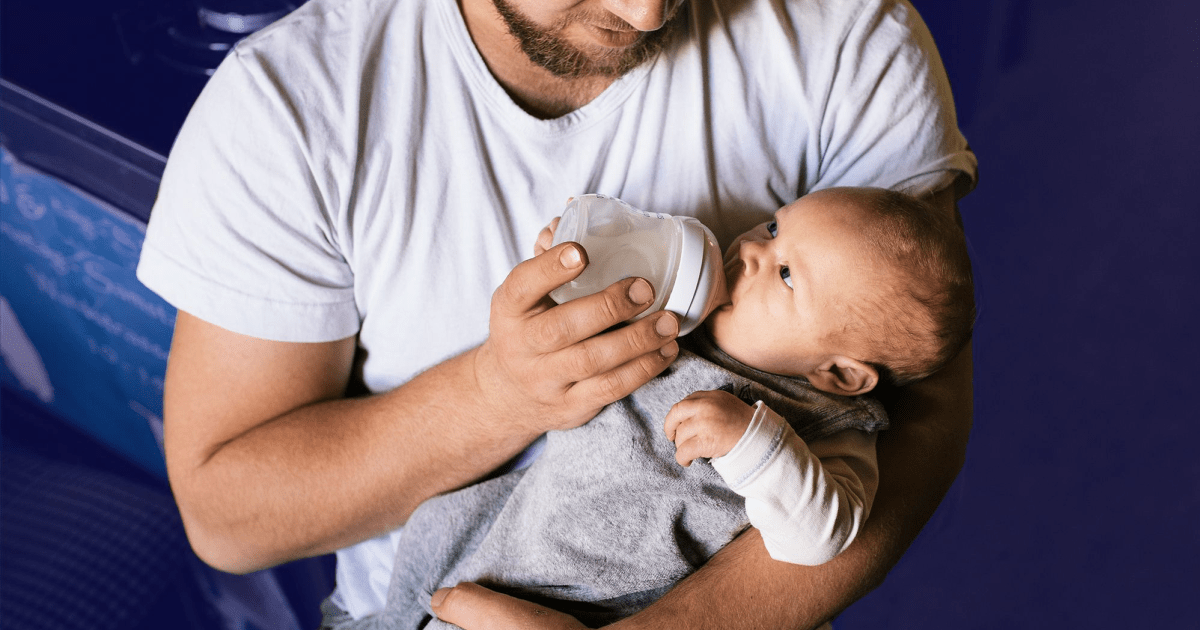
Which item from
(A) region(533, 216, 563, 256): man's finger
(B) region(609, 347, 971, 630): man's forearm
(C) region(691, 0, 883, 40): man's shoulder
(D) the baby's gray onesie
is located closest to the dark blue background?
(B) region(609, 347, 971, 630): man's forearm

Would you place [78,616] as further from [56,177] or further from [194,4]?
[194,4]

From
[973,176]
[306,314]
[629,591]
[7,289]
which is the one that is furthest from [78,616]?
[973,176]

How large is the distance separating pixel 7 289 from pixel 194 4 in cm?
73

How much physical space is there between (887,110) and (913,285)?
34 cm

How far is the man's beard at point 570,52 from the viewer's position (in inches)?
46.3

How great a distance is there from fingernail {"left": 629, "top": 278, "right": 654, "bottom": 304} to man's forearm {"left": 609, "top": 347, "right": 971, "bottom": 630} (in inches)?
15.2

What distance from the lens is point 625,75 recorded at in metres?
1.24

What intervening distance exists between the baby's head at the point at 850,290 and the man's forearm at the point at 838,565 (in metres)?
0.17

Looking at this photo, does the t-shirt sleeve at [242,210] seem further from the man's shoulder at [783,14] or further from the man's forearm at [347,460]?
the man's shoulder at [783,14]

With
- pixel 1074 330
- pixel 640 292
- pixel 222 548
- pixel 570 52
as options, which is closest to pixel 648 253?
pixel 640 292

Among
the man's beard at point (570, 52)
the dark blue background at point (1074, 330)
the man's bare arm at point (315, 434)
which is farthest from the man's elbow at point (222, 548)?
the dark blue background at point (1074, 330)

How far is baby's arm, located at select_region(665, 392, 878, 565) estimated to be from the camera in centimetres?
98

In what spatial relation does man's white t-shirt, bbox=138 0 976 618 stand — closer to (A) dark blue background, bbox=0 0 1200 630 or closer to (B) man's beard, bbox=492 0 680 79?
(B) man's beard, bbox=492 0 680 79

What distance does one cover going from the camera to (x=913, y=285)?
42.9 inches
